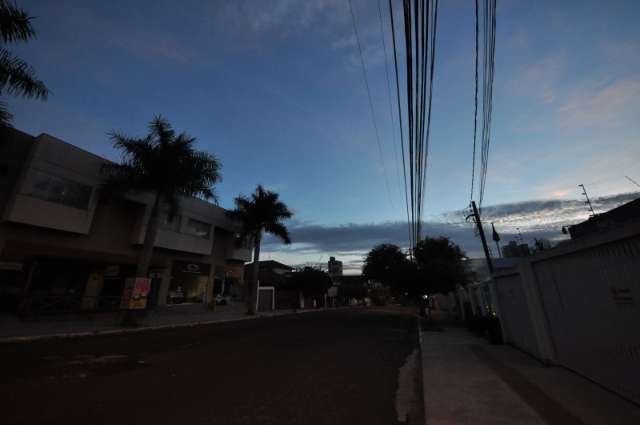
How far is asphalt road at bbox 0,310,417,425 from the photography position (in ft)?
12.5

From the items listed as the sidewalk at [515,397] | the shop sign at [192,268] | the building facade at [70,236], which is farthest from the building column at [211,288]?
the sidewalk at [515,397]

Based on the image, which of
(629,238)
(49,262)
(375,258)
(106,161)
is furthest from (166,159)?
(375,258)

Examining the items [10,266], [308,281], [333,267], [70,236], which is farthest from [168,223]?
[333,267]

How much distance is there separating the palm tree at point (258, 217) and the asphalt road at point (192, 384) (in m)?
15.5

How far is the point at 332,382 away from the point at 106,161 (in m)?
19.9

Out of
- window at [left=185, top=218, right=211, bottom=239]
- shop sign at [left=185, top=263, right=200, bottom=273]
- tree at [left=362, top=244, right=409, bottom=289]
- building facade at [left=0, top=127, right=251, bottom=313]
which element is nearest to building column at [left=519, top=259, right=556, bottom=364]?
building facade at [left=0, top=127, right=251, bottom=313]

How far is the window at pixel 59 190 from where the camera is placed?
14.1 metres

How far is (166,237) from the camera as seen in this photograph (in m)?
20.4

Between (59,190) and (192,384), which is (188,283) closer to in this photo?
(59,190)

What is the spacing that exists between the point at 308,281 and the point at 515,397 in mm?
35053

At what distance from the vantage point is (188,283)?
22953 mm

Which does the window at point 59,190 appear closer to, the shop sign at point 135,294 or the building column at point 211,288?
the shop sign at point 135,294

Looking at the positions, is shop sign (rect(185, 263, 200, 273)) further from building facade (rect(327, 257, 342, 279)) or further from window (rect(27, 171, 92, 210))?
building facade (rect(327, 257, 342, 279))

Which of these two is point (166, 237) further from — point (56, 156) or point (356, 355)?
point (356, 355)
